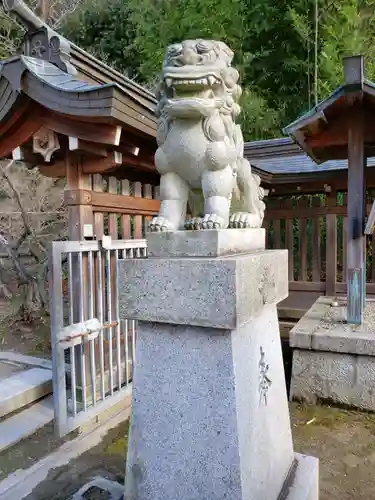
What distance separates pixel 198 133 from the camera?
1.83 m

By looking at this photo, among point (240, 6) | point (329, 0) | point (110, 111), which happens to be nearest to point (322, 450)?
point (110, 111)

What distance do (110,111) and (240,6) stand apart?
791 centimetres

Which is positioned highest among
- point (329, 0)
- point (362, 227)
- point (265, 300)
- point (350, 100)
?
point (329, 0)

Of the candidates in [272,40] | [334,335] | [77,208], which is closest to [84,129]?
[77,208]

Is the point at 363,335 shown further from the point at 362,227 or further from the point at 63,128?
the point at 63,128

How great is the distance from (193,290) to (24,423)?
2504 millimetres

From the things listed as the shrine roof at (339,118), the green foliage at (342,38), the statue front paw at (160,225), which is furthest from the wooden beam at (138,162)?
the green foliage at (342,38)

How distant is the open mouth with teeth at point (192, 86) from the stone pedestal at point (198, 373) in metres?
0.65

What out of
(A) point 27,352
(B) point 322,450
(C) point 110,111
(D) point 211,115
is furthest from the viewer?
(A) point 27,352

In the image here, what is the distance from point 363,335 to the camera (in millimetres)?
3707

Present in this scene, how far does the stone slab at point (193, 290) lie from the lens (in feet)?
4.94

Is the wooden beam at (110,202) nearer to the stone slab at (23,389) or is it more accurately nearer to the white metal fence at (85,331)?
the white metal fence at (85,331)

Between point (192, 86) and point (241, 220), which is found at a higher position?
point (192, 86)

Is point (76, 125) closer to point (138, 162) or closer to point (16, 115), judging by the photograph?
point (16, 115)
